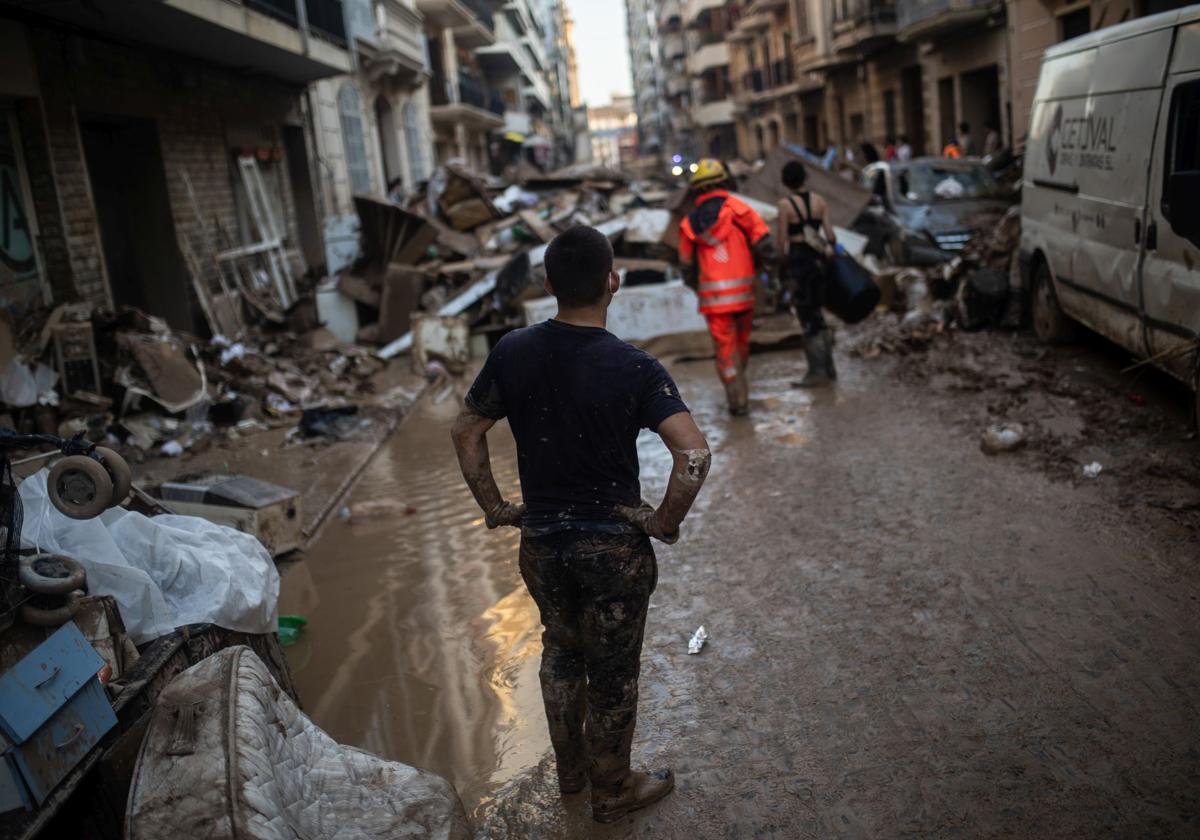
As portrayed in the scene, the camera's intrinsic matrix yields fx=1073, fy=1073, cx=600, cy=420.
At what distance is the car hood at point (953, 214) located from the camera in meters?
13.6

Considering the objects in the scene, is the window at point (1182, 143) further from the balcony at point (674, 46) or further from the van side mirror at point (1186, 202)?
the balcony at point (674, 46)

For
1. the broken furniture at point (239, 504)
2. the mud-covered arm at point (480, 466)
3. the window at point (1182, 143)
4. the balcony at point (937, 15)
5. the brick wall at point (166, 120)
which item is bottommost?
the broken furniture at point (239, 504)

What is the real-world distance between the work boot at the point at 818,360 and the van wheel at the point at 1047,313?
1.87 meters

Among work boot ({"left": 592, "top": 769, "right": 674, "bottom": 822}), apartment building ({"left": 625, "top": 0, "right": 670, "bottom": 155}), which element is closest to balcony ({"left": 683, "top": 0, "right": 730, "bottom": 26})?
apartment building ({"left": 625, "top": 0, "right": 670, "bottom": 155})

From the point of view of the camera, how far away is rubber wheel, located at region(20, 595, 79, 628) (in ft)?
9.30

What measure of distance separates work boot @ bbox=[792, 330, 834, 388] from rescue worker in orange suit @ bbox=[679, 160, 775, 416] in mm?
1050

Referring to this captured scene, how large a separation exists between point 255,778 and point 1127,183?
239 inches

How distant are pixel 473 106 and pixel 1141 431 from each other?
30942 millimetres

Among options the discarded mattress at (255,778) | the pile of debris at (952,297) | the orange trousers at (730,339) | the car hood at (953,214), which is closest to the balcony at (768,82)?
the car hood at (953,214)

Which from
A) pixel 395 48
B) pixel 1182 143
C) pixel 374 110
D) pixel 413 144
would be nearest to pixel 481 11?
pixel 413 144

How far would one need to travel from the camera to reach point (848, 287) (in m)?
8.24

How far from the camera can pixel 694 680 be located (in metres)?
3.93

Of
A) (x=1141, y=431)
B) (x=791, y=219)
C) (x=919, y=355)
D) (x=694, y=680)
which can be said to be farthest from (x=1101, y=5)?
(x=694, y=680)

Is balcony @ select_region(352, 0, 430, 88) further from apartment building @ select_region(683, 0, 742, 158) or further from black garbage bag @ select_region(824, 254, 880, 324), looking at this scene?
apartment building @ select_region(683, 0, 742, 158)
